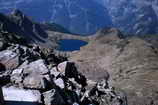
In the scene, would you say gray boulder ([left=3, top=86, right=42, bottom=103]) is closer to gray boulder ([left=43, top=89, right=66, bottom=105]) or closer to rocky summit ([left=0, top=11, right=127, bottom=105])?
rocky summit ([left=0, top=11, right=127, bottom=105])

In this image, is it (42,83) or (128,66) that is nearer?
(42,83)

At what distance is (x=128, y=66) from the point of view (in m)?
137

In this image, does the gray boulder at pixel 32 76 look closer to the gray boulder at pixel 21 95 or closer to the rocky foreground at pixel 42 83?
the rocky foreground at pixel 42 83

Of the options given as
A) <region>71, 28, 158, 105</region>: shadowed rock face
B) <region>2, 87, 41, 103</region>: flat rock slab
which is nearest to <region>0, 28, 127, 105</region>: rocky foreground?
<region>2, 87, 41, 103</region>: flat rock slab

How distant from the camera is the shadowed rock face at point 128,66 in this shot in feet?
299

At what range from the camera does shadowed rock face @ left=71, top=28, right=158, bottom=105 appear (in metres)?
91.0

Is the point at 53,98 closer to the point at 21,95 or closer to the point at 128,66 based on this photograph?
the point at 21,95

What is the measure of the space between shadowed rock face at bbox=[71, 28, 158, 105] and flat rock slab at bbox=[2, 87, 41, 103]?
147 feet

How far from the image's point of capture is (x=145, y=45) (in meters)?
166

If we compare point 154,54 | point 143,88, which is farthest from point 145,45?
point 143,88

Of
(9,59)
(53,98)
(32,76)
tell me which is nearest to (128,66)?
(9,59)

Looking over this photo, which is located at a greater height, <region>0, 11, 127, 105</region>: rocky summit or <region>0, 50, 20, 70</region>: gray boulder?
<region>0, 50, 20, 70</region>: gray boulder

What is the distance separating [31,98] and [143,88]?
2899 inches

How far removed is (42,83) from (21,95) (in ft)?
6.02
